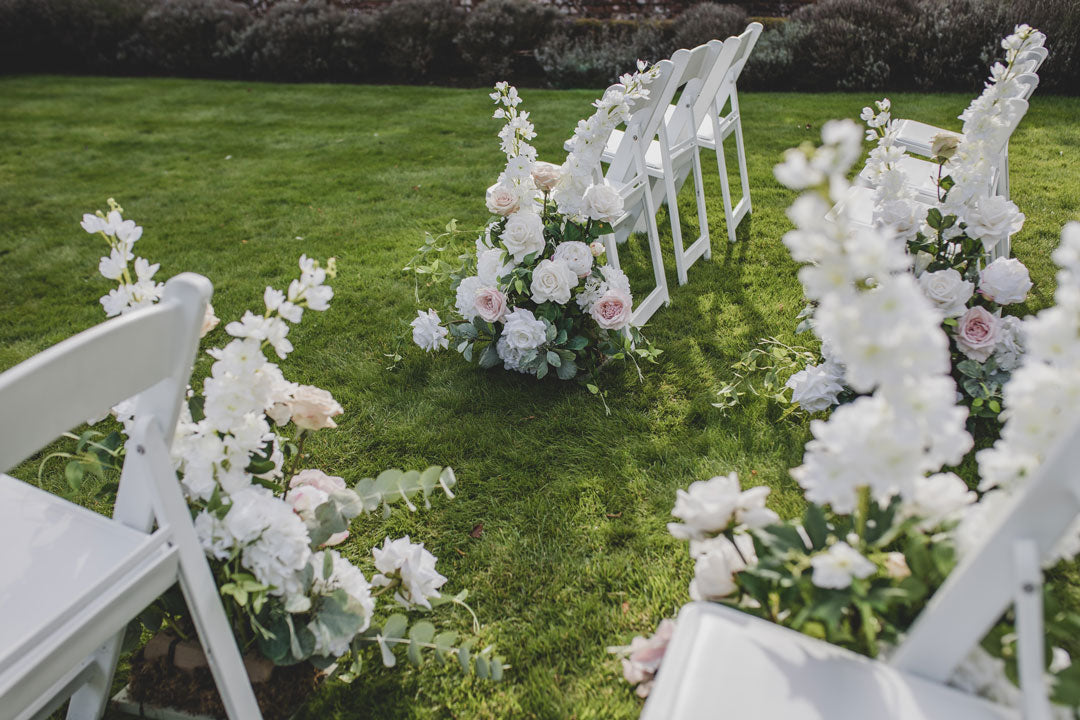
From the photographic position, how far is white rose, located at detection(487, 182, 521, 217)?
8.93 ft

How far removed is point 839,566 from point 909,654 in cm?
18

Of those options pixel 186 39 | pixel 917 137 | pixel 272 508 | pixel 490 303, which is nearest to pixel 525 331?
pixel 490 303

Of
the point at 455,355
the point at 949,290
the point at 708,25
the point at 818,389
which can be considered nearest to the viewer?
the point at 949,290

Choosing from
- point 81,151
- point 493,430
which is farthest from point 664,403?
point 81,151

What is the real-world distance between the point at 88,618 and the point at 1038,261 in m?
4.17

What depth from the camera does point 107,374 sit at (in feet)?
3.69

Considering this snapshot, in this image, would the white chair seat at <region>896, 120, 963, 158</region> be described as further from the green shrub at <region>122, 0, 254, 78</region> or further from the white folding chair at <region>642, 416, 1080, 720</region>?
the green shrub at <region>122, 0, 254, 78</region>

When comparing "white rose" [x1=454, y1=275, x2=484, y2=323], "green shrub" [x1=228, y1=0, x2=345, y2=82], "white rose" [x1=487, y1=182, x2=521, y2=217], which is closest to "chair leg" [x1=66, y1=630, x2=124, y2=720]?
"white rose" [x1=454, y1=275, x2=484, y2=323]

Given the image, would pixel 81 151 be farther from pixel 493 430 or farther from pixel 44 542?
pixel 44 542

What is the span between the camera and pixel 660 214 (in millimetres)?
4461

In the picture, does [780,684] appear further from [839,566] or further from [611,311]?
[611,311]

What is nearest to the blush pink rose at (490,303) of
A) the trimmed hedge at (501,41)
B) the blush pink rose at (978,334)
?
the blush pink rose at (978,334)

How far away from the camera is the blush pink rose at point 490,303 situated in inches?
109

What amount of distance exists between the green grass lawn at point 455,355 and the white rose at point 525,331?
265 mm
